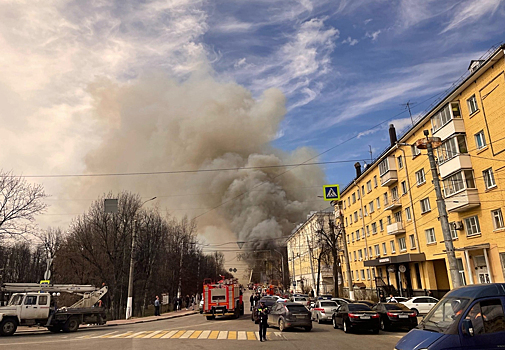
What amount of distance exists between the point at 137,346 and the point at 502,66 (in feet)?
80.3

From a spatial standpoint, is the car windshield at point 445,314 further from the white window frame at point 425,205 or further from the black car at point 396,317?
the white window frame at point 425,205

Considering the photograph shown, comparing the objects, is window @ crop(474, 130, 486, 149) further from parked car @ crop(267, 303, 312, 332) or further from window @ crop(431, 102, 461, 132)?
parked car @ crop(267, 303, 312, 332)

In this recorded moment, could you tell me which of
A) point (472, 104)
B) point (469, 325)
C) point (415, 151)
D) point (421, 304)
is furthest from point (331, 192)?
point (469, 325)

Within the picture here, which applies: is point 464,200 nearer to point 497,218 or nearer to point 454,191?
point 454,191

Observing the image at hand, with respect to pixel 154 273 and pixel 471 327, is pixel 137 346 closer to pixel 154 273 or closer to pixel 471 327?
pixel 471 327

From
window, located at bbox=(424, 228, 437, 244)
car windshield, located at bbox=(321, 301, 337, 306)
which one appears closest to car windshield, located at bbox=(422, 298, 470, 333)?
car windshield, located at bbox=(321, 301, 337, 306)

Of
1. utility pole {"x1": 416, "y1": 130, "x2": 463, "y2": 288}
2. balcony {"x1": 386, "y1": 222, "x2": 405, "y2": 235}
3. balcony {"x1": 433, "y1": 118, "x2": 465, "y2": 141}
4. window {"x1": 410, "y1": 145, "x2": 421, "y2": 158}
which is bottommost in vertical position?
utility pole {"x1": 416, "y1": 130, "x2": 463, "y2": 288}

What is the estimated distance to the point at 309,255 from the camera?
231 ft

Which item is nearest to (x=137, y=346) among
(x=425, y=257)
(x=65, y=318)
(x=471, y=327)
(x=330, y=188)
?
(x=65, y=318)

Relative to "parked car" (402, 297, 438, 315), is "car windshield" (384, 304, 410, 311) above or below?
above

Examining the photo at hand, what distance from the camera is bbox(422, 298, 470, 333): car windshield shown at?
6340 mm

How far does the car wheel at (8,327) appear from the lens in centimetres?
1786

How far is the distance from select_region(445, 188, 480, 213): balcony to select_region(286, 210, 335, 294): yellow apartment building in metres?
32.8

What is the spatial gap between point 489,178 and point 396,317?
12869 mm
